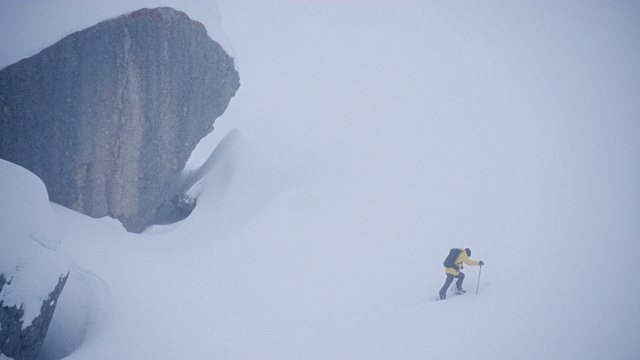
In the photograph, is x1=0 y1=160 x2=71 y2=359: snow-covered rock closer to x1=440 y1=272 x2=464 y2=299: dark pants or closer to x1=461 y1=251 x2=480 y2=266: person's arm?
x1=440 y1=272 x2=464 y2=299: dark pants

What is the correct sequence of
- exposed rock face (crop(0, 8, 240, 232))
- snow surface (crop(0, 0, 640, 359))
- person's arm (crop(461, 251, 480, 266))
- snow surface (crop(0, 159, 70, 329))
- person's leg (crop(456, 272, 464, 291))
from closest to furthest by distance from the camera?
1. snow surface (crop(0, 159, 70, 329))
2. snow surface (crop(0, 0, 640, 359))
3. person's arm (crop(461, 251, 480, 266))
4. person's leg (crop(456, 272, 464, 291))
5. exposed rock face (crop(0, 8, 240, 232))

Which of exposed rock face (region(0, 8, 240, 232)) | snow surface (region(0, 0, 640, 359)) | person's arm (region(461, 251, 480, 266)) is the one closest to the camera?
snow surface (region(0, 0, 640, 359))

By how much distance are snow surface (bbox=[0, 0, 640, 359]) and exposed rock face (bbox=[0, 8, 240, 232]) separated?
120cm

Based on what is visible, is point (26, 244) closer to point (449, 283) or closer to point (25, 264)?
point (25, 264)

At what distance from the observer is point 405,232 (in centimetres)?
1357

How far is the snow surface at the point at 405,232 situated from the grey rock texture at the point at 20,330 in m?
1.08

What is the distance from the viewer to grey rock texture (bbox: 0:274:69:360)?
6.25 meters

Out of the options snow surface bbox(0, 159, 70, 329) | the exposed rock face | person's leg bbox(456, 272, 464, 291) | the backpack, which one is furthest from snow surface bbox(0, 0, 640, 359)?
the exposed rock face

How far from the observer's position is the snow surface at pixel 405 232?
7.71 metres

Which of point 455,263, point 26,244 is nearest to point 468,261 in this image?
point 455,263

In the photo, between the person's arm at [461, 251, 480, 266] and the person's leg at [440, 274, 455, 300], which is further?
the person's leg at [440, 274, 455, 300]

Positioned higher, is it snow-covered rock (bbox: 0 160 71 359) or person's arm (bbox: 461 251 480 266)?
person's arm (bbox: 461 251 480 266)

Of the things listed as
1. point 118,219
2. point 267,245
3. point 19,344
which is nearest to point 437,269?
point 267,245

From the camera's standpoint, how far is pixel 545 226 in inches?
484
